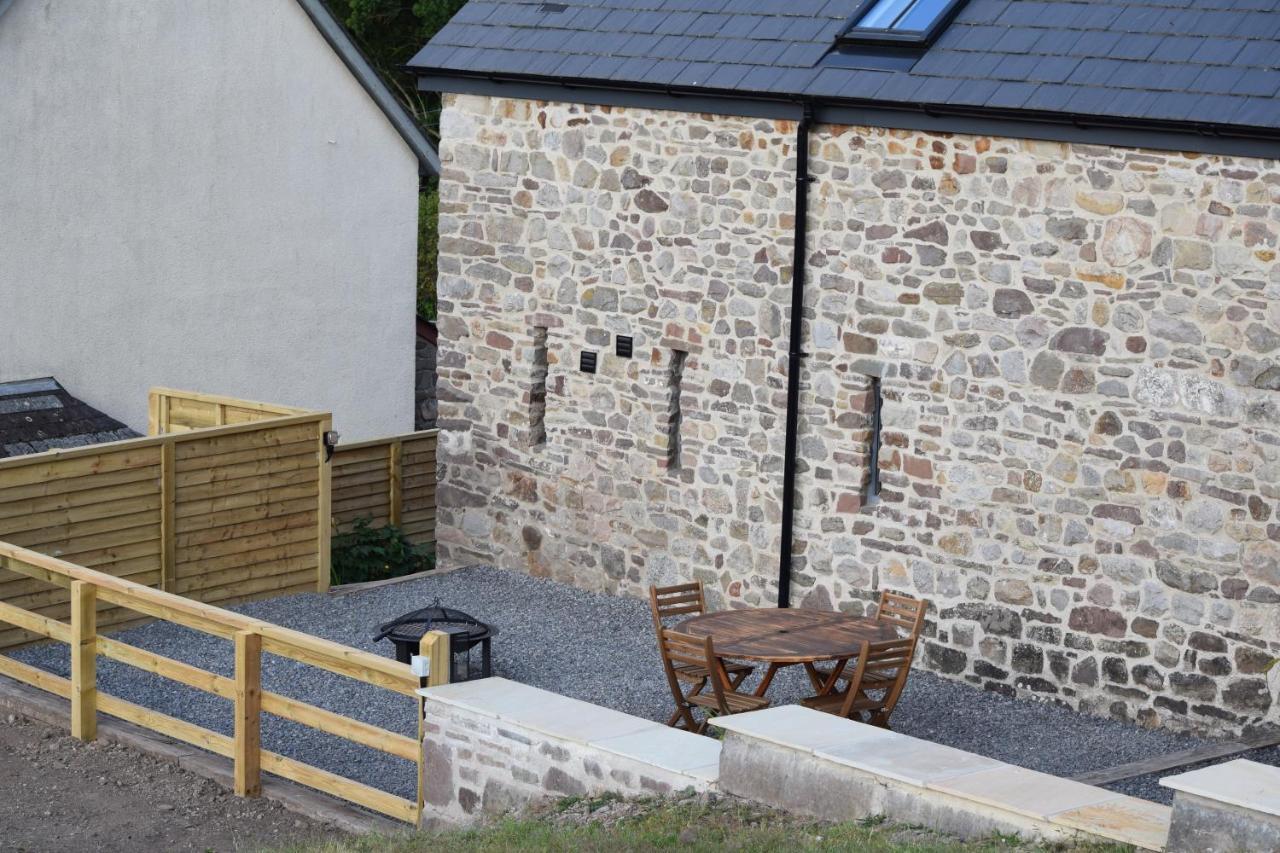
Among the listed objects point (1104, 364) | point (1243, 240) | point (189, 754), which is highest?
point (1243, 240)

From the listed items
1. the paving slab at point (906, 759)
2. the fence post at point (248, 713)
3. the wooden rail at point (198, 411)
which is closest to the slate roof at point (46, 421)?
the wooden rail at point (198, 411)

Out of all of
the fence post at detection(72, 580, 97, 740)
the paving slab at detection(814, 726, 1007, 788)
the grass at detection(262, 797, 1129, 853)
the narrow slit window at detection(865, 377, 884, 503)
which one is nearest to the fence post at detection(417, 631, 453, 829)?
the grass at detection(262, 797, 1129, 853)

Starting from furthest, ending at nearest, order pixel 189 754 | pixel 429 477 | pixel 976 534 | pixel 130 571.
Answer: pixel 429 477
pixel 130 571
pixel 976 534
pixel 189 754

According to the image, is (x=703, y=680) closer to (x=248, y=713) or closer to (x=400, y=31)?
(x=248, y=713)

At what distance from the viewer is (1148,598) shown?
11508mm

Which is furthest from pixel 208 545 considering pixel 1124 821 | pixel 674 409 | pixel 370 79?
pixel 1124 821

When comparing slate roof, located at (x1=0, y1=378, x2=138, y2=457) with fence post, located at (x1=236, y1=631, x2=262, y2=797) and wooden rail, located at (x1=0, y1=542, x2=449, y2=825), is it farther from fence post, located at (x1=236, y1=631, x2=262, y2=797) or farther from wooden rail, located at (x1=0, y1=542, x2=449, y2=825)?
fence post, located at (x1=236, y1=631, x2=262, y2=797)

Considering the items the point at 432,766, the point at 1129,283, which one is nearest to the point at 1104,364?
the point at 1129,283

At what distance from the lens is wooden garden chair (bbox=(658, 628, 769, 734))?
35.1 ft

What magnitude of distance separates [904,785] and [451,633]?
200 inches

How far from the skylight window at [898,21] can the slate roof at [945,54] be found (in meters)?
0.10

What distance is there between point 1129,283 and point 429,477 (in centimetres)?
733

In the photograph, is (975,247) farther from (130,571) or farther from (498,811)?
(130,571)

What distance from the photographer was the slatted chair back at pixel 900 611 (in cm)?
1196
